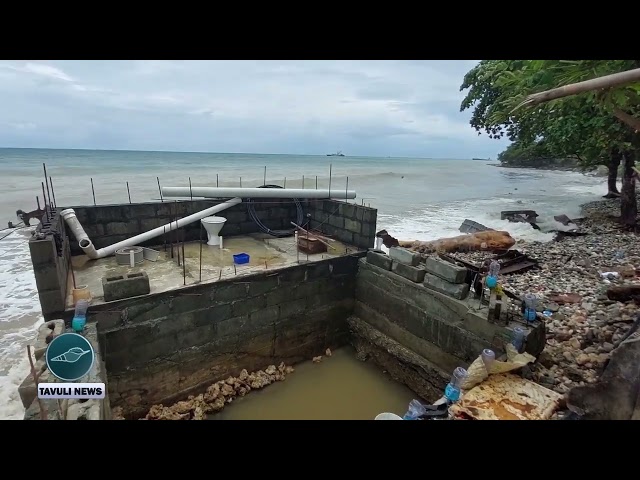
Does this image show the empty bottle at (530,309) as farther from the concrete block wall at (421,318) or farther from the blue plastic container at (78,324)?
the blue plastic container at (78,324)

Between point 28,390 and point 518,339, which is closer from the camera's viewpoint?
point 28,390

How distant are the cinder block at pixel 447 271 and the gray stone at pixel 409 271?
208mm

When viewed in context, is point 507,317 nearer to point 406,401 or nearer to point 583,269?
point 406,401

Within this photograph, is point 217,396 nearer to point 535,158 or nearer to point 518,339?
point 518,339

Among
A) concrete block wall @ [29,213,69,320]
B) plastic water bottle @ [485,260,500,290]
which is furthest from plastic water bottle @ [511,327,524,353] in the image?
concrete block wall @ [29,213,69,320]

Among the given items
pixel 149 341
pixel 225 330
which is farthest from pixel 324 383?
pixel 149 341

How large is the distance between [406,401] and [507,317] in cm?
259

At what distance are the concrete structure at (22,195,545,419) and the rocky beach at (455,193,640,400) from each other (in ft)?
1.82

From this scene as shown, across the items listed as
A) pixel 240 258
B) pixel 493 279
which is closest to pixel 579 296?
pixel 493 279

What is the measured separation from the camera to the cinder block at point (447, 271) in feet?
22.2

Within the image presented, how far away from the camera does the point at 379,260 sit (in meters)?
8.17

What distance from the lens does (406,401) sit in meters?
7.08

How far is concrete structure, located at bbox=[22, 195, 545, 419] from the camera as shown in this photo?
19.7ft

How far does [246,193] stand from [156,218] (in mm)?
2251
